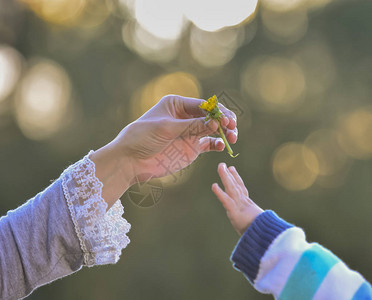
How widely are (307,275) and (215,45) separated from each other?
4.74 meters

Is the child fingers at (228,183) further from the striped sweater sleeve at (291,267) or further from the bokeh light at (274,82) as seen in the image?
the bokeh light at (274,82)

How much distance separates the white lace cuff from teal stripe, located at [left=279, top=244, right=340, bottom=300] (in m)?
0.43

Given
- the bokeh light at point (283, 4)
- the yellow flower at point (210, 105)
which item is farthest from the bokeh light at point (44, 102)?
the yellow flower at point (210, 105)

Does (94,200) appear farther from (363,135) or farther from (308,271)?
(363,135)

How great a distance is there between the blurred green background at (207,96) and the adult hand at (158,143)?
3.49m

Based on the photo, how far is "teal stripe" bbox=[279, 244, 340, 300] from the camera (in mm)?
840

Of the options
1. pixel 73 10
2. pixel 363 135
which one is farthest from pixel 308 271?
pixel 73 10

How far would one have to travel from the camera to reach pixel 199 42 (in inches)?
212

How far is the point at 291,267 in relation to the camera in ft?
2.81

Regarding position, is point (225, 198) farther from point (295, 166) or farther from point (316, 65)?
point (316, 65)

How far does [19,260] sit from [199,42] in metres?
4.74

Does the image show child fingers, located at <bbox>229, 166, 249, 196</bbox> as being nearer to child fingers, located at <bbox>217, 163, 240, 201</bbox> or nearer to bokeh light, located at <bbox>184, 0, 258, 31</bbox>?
child fingers, located at <bbox>217, 163, 240, 201</bbox>

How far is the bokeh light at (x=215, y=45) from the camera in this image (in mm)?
5176

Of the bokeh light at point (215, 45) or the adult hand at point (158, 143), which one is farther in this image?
the bokeh light at point (215, 45)
